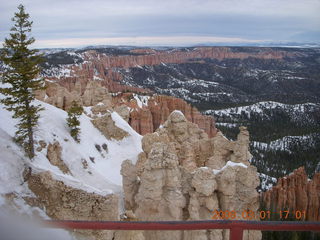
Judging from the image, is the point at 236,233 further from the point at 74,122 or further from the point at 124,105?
the point at 124,105

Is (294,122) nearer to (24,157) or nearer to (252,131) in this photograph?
(252,131)

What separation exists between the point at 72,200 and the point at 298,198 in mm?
24991

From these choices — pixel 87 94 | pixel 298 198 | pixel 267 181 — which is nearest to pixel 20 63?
pixel 87 94

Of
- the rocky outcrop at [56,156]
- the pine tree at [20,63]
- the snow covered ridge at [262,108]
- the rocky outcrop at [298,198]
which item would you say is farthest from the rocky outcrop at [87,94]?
the snow covered ridge at [262,108]

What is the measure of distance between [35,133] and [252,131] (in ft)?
258

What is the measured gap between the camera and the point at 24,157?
14.4 meters

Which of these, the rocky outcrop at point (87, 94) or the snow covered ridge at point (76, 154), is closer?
the snow covered ridge at point (76, 154)

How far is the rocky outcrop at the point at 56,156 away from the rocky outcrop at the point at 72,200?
14.3ft

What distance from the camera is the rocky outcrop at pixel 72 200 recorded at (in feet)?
40.4

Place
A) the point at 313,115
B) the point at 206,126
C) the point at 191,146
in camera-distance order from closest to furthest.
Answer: the point at 191,146, the point at 206,126, the point at 313,115

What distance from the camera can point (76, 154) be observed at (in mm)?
20281

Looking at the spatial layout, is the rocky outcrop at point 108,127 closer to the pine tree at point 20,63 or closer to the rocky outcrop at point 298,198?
the pine tree at point 20,63

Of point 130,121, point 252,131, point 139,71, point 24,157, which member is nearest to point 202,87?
point 139,71

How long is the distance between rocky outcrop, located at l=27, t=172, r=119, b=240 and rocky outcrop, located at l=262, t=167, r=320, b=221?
797 inches
